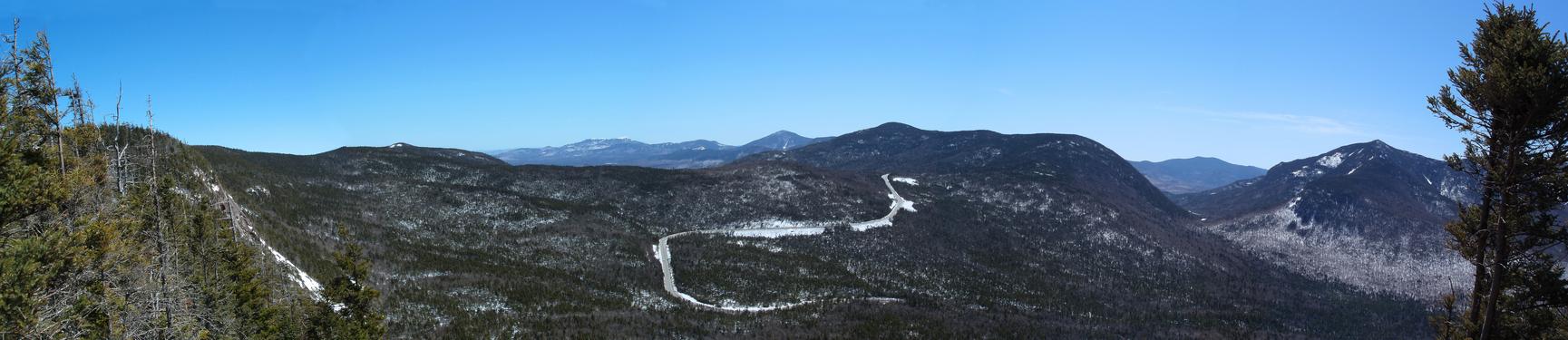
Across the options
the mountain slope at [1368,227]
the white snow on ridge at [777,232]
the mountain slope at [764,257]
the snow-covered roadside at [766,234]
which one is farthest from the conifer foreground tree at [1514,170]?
the mountain slope at [1368,227]

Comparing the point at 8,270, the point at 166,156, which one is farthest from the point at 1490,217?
the point at 166,156

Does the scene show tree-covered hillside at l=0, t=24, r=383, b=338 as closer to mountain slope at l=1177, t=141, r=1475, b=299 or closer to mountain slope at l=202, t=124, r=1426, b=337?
mountain slope at l=202, t=124, r=1426, b=337

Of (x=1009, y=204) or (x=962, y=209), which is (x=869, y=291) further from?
(x=1009, y=204)

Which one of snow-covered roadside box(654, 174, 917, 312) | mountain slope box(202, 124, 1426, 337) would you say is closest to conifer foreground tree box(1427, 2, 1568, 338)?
mountain slope box(202, 124, 1426, 337)

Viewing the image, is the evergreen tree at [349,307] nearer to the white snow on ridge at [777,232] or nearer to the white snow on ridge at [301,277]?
the white snow on ridge at [301,277]

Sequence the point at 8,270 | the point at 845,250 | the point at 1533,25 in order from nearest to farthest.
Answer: the point at 8,270 → the point at 1533,25 → the point at 845,250

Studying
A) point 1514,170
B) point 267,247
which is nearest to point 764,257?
point 267,247
